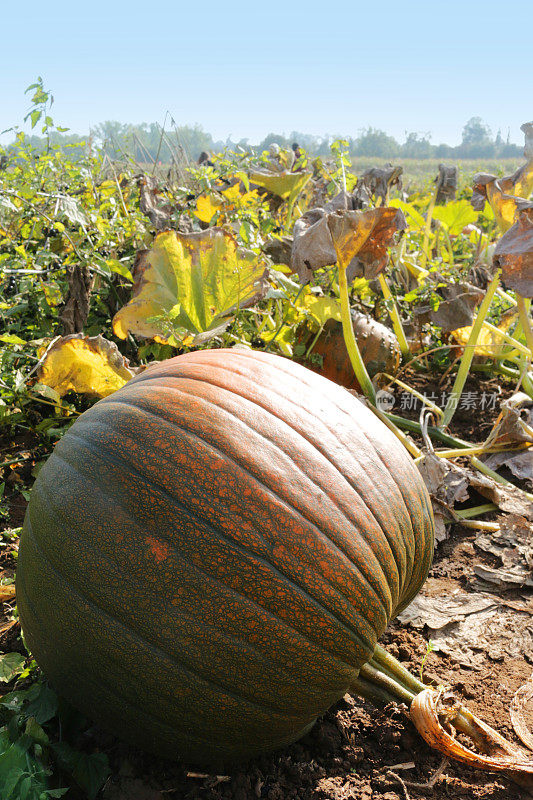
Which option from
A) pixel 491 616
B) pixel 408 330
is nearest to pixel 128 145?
pixel 408 330

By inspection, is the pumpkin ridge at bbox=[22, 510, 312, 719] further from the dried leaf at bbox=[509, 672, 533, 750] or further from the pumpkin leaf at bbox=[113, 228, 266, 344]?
the pumpkin leaf at bbox=[113, 228, 266, 344]

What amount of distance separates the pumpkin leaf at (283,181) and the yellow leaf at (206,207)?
0.61 metres

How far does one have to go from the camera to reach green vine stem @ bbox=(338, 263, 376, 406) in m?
2.60

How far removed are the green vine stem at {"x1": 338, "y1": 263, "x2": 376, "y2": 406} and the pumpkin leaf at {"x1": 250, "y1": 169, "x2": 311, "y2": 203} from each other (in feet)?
5.22

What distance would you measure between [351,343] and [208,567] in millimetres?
1686

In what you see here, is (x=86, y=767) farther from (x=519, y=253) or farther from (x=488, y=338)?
(x=488, y=338)

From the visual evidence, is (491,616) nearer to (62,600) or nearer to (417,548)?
(417,548)

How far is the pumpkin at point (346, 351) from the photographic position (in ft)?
10.4

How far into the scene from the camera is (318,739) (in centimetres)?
→ 165

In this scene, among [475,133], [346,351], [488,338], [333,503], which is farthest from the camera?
[475,133]

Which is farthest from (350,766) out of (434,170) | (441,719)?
(434,170)

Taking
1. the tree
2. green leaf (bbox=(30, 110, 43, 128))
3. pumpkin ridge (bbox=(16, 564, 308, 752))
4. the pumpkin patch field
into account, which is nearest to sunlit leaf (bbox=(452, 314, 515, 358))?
the pumpkin patch field

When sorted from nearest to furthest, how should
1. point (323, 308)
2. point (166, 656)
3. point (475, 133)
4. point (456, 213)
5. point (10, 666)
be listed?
1. point (166, 656)
2. point (10, 666)
3. point (323, 308)
4. point (456, 213)
5. point (475, 133)

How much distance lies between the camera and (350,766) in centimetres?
160
